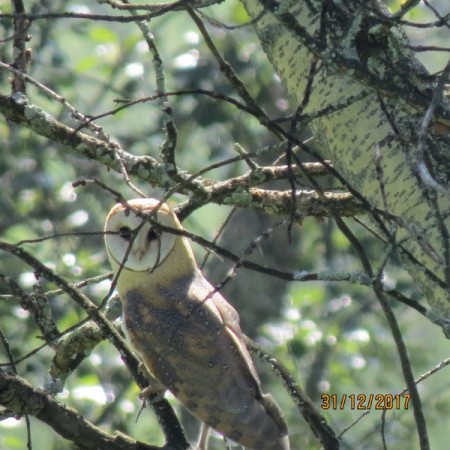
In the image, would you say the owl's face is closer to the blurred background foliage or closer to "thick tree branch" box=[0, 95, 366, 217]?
"thick tree branch" box=[0, 95, 366, 217]

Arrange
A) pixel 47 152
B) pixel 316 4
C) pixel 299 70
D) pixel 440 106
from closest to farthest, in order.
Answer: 1. pixel 440 106
2. pixel 316 4
3. pixel 299 70
4. pixel 47 152

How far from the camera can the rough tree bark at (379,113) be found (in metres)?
1.88

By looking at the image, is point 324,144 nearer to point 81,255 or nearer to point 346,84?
point 346,84

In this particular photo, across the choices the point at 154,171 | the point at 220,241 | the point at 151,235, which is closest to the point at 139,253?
the point at 151,235

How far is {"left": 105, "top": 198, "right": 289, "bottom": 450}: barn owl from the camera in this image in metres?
2.93

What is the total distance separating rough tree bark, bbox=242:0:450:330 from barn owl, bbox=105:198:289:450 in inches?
29.3

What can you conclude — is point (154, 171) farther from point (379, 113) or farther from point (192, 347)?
point (192, 347)

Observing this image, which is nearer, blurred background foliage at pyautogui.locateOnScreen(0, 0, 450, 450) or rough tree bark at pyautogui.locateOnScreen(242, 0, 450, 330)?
rough tree bark at pyautogui.locateOnScreen(242, 0, 450, 330)

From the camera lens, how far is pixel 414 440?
566 centimetres

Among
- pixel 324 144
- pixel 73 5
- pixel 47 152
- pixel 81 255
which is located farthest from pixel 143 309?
pixel 73 5

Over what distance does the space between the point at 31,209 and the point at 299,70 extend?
10.8 ft

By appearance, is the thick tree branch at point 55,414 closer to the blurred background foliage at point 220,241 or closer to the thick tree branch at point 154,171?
the thick tree branch at point 154,171

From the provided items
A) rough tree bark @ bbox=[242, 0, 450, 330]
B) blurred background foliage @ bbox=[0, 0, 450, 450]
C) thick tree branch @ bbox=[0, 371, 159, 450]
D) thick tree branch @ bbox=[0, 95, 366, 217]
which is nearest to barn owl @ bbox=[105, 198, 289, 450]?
thick tree branch @ bbox=[0, 95, 366, 217]
